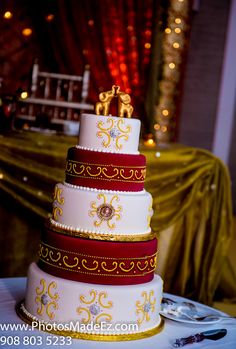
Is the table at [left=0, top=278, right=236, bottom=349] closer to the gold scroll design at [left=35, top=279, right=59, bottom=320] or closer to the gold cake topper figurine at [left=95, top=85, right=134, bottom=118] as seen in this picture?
the gold scroll design at [left=35, top=279, right=59, bottom=320]

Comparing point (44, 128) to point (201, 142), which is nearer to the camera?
point (44, 128)

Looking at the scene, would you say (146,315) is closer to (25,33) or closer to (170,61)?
(170,61)

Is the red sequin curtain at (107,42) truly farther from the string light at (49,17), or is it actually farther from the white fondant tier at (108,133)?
the white fondant tier at (108,133)

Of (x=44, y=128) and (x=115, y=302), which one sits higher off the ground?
(x=44, y=128)

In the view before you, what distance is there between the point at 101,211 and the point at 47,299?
0.90 ft

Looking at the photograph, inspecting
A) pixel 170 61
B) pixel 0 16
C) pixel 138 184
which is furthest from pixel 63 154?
pixel 0 16

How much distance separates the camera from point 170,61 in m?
4.65

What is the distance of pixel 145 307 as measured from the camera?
1646mm

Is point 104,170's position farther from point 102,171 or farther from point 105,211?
point 105,211

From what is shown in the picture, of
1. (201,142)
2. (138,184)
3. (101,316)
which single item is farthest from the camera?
(201,142)

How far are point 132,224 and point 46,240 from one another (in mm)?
242

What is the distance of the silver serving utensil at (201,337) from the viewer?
152 centimetres

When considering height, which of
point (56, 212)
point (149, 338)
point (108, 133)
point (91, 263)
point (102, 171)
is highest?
point (108, 133)

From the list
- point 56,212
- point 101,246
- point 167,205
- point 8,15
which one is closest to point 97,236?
point 101,246
